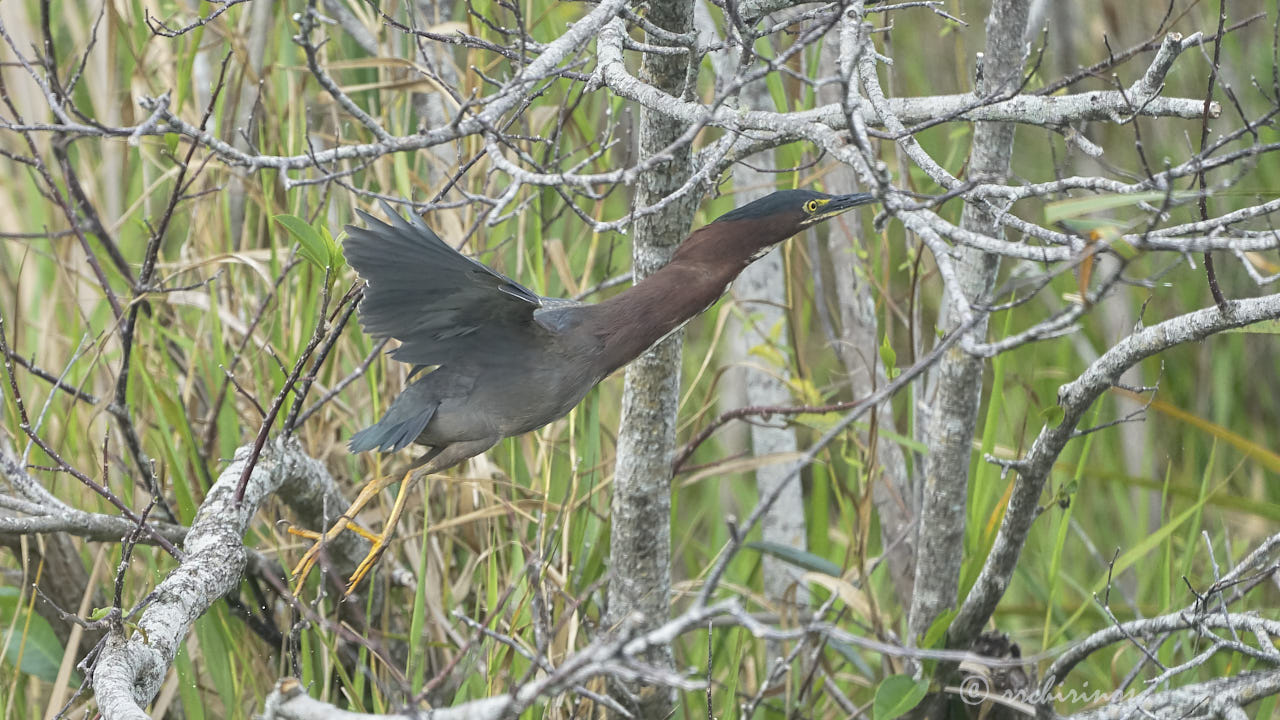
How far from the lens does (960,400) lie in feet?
8.46

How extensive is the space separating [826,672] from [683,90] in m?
1.54

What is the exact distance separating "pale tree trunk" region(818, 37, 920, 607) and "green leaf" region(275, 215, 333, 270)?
4.77ft

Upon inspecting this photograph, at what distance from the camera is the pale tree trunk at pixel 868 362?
3.12 meters

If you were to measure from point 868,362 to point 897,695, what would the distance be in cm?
98

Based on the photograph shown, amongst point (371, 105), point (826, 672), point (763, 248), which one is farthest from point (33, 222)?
point (826, 672)

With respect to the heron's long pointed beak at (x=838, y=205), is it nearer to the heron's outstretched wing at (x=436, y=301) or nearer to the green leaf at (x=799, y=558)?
the heron's outstretched wing at (x=436, y=301)

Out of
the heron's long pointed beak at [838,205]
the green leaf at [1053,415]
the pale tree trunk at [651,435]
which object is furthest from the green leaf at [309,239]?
the green leaf at [1053,415]

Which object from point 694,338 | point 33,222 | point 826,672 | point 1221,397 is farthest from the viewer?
point 694,338

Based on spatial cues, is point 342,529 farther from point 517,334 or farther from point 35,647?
A: point 35,647

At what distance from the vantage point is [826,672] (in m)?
2.90

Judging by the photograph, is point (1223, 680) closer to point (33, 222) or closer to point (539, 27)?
point (539, 27)

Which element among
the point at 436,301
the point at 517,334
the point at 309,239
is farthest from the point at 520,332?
the point at 309,239

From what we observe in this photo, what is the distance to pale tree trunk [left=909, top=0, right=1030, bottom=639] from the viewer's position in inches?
96.0

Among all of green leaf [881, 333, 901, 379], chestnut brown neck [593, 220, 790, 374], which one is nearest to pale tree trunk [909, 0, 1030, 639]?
green leaf [881, 333, 901, 379]
